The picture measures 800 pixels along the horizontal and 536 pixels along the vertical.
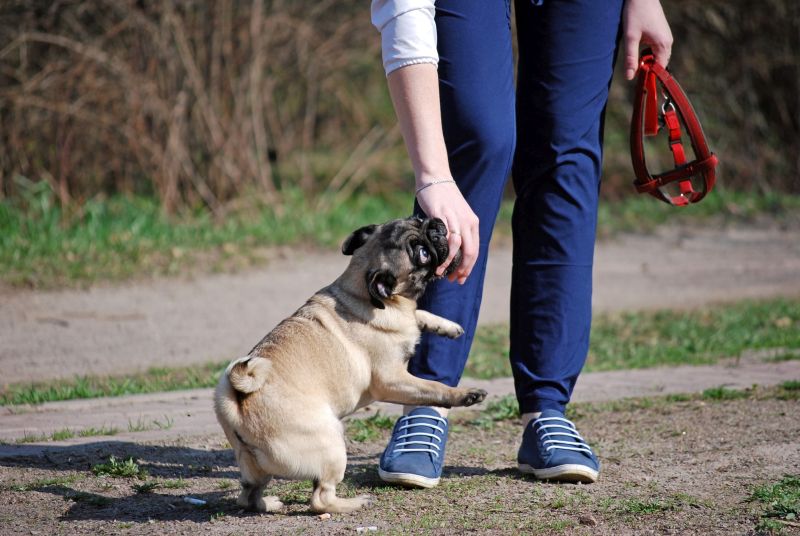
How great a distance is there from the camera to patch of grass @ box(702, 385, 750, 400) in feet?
15.5

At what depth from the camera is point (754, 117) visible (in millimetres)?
10602

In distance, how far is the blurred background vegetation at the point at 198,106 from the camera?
7840 mm

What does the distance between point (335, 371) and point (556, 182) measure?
1050 millimetres

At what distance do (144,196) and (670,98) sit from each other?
5917 mm

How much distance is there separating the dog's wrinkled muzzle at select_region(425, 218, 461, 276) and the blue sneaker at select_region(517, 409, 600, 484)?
2.29 feet

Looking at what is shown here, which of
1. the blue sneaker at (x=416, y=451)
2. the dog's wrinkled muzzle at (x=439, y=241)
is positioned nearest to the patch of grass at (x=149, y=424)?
the blue sneaker at (x=416, y=451)

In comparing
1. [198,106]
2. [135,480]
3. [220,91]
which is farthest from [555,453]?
[220,91]

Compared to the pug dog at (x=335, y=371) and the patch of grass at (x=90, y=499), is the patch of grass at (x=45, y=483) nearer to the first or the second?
the patch of grass at (x=90, y=499)

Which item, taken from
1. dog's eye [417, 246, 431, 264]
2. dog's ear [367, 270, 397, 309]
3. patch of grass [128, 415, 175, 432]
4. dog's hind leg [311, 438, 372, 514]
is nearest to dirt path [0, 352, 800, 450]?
patch of grass [128, 415, 175, 432]

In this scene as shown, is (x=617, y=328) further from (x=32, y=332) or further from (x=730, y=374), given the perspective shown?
(x=32, y=332)

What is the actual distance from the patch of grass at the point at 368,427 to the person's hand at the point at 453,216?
51.6 inches

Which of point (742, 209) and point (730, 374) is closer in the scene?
point (730, 374)

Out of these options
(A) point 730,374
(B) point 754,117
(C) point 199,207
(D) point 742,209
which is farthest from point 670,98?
(B) point 754,117

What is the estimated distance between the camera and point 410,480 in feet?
11.0
